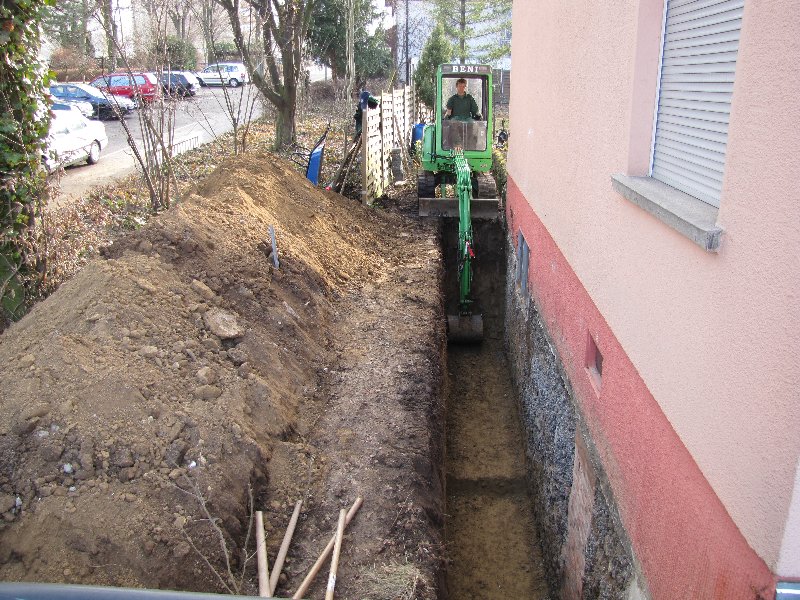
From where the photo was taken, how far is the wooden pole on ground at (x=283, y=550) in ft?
13.3

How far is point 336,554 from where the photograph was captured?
13.8 feet

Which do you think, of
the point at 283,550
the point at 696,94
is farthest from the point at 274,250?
the point at 696,94

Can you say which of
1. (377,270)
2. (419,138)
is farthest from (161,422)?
(419,138)

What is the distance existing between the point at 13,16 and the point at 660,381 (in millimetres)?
6186

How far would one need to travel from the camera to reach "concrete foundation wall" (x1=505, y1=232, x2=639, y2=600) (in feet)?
14.8

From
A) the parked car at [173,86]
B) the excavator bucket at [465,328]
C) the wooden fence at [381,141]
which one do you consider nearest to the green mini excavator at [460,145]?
the wooden fence at [381,141]

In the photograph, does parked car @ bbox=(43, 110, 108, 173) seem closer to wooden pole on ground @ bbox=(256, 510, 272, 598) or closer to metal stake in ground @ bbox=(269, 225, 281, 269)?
metal stake in ground @ bbox=(269, 225, 281, 269)

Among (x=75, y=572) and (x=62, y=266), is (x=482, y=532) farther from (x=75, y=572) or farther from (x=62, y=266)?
(x=62, y=266)

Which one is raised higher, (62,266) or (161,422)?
(62,266)

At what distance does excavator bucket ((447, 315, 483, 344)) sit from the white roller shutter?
6674 millimetres

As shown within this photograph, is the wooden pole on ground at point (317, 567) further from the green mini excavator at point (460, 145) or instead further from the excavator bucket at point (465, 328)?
the green mini excavator at point (460, 145)

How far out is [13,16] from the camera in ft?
18.7

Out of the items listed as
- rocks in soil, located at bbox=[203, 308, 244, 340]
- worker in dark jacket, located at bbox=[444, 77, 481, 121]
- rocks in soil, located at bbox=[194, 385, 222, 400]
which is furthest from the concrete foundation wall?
worker in dark jacket, located at bbox=[444, 77, 481, 121]

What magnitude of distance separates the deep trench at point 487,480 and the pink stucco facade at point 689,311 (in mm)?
2191
